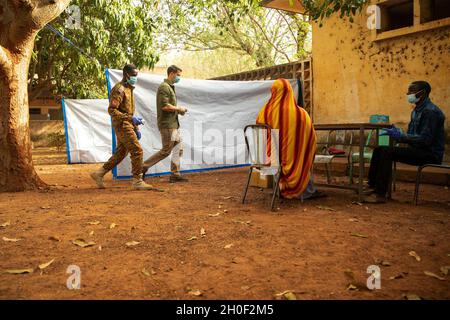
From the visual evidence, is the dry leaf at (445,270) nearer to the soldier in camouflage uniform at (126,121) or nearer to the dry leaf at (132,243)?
the dry leaf at (132,243)

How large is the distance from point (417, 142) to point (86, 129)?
8362mm

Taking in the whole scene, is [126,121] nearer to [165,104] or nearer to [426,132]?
[165,104]

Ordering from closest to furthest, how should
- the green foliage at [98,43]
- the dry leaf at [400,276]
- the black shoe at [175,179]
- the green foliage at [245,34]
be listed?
the dry leaf at [400,276], the black shoe at [175,179], the green foliage at [98,43], the green foliage at [245,34]

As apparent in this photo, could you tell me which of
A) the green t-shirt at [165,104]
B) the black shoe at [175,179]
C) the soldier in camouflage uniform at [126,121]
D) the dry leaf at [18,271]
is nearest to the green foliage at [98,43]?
the green t-shirt at [165,104]

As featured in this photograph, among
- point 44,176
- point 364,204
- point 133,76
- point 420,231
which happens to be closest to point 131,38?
point 44,176

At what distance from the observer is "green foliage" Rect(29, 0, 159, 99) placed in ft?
32.6

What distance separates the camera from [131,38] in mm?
10750

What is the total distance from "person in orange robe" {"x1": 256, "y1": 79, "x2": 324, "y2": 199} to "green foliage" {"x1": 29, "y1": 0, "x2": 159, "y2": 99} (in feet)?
22.7

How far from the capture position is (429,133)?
13.9ft

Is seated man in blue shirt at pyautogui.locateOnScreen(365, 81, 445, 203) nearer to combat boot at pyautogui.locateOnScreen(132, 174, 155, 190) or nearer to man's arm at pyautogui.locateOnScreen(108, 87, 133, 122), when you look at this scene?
combat boot at pyautogui.locateOnScreen(132, 174, 155, 190)

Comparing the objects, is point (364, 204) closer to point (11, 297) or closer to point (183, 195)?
point (183, 195)

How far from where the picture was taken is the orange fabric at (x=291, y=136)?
434cm

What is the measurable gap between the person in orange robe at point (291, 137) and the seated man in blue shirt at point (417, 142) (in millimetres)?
834

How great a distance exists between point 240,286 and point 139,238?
1.29 meters
